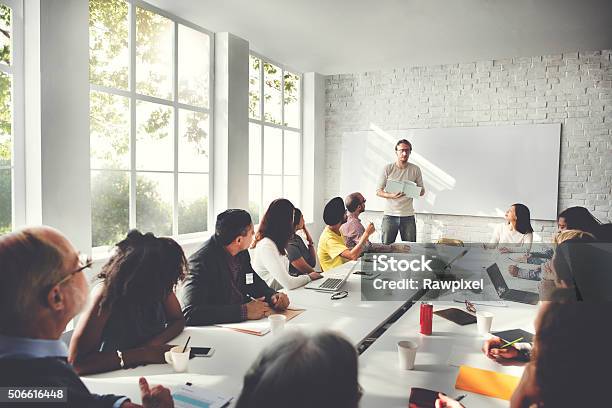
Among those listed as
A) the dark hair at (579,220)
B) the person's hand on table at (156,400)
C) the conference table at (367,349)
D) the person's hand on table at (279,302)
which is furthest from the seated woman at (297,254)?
the dark hair at (579,220)

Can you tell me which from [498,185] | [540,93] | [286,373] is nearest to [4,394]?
[286,373]

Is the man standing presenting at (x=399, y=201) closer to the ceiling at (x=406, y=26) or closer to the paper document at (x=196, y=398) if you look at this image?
the ceiling at (x=406, y=26)

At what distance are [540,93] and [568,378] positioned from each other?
552 centimetres

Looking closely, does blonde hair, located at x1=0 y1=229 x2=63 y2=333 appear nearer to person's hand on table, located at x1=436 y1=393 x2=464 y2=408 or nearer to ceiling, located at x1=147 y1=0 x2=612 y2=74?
person's hand on table, located at x1=436 y1=393 x2=464 y2=408

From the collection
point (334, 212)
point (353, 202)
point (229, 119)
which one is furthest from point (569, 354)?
point (229, 119)

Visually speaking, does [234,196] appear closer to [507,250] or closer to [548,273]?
[507,250]

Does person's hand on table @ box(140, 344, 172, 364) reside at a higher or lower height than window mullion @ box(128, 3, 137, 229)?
lower

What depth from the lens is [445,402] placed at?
1.30 m

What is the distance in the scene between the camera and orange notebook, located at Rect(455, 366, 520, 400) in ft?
4.63

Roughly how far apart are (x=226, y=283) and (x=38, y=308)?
1.36 metres

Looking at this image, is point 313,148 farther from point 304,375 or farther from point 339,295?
point 304,375

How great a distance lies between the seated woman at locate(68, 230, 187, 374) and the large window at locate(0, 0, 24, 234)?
5.66ft

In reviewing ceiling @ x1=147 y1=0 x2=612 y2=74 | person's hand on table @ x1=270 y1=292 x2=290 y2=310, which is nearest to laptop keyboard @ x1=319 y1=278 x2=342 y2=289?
person's hand on table @ x1=270 y1=292 x2=290 y2=310

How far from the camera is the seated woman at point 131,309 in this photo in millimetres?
1591
